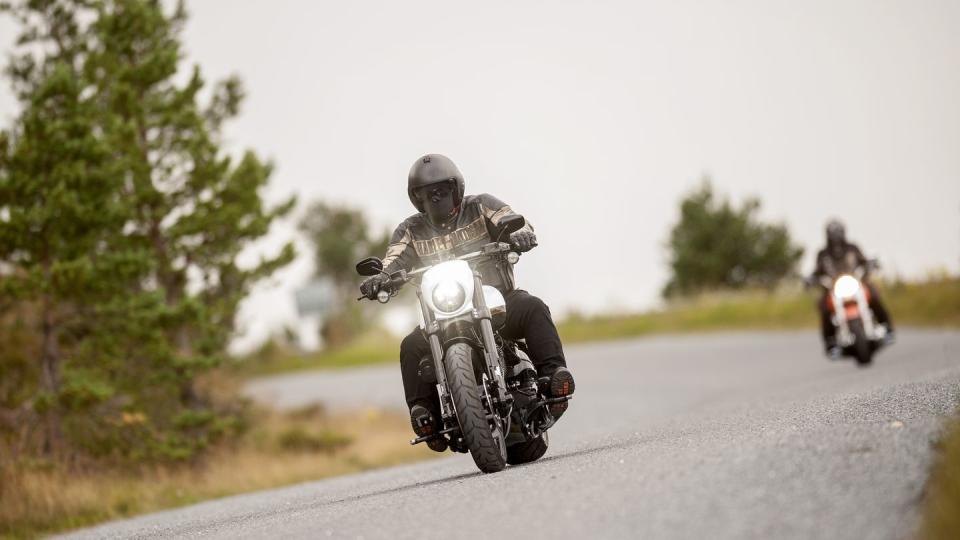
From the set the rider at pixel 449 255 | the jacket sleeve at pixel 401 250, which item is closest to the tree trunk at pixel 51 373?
the jacket sleeve at pixel 401 250

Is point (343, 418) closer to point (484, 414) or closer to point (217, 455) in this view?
point (217, 455)

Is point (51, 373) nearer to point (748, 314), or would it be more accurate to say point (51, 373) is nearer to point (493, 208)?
point (493, 208)

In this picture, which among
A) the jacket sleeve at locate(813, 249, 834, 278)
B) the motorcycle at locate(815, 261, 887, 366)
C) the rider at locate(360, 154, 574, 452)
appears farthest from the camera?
the jacket sleeve at locate(813, 249, 834, 278)

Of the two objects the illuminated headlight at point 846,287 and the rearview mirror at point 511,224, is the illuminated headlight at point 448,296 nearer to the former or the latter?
the rearview mirror at point 511,224

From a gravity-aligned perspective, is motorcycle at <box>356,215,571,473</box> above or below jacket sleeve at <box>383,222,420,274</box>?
below

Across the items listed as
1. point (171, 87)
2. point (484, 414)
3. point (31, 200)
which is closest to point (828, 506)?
point (484, 414)

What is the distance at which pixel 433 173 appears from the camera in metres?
8.08

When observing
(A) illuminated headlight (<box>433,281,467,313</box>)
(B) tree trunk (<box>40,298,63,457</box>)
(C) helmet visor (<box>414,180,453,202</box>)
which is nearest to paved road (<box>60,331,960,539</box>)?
(A) illuminated headlight (<box>433,281,467,313</box>)

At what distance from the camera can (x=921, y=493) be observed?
4.73m

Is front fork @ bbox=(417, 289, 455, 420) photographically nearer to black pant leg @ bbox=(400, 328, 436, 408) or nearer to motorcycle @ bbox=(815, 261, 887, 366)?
black pant leg @ bbox=(400, 328, 436, 408)

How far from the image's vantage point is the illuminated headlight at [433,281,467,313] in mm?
7633

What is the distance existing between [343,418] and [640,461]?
1917 centimetres

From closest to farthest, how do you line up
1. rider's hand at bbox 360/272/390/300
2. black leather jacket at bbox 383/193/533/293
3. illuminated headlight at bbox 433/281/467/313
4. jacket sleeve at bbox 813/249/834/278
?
illuminated headlight at bbox 433/281/467/313, rider's hand at bbox 360/272/390/300, black leather jacket at bbox 383/193/533/293, jacket sleeve at bbox 813/249/834/278

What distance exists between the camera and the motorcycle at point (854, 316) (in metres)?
16.4
